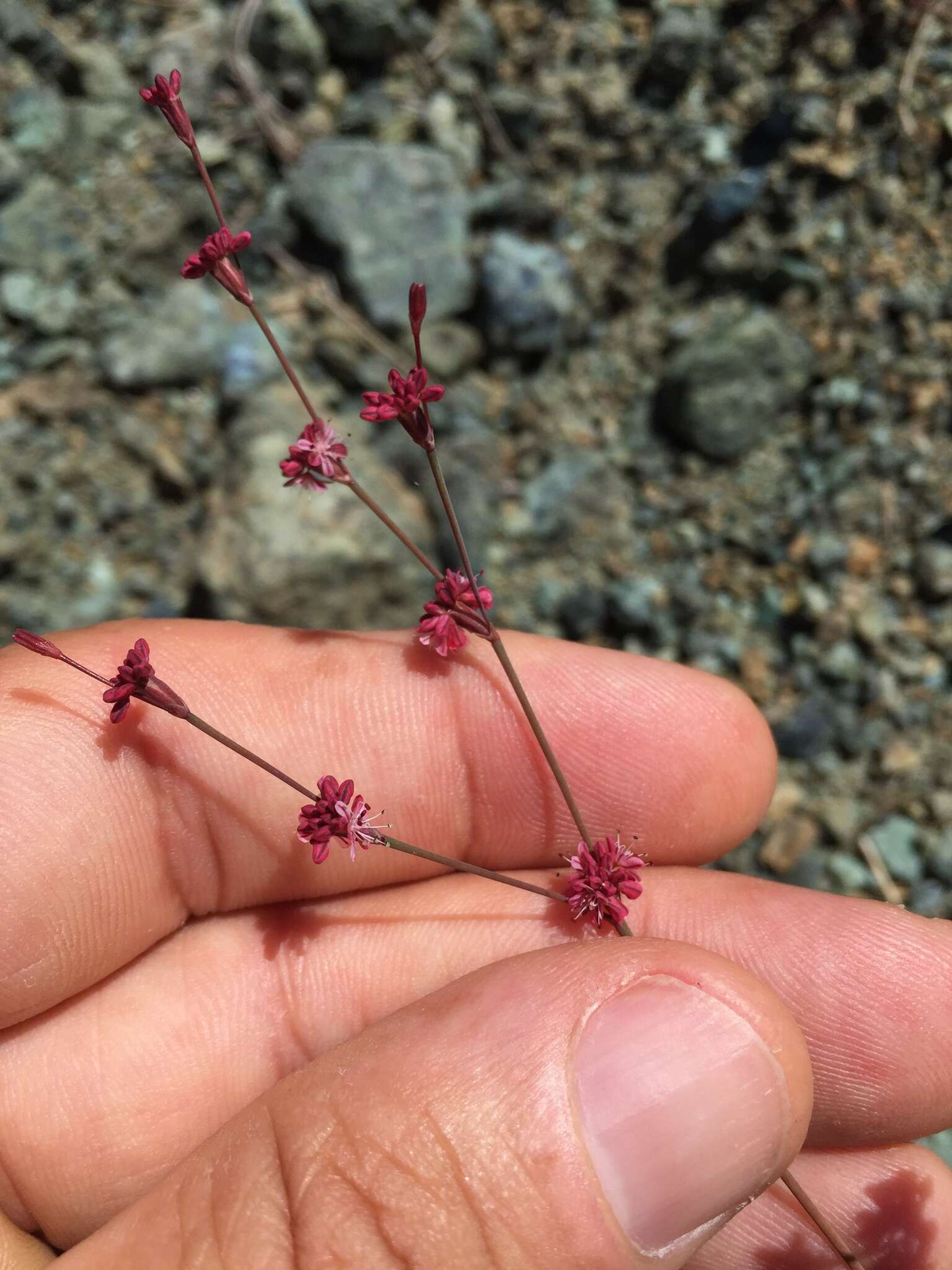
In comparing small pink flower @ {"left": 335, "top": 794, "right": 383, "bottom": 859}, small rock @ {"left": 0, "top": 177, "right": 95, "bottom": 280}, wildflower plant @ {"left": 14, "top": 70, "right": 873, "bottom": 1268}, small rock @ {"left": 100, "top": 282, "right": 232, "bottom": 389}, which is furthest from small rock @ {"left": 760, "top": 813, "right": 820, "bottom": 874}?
small rock @ {"left": 0, "top": 177, "right": 95, "bottom": 280}

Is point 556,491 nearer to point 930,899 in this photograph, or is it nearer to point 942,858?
point 942,858

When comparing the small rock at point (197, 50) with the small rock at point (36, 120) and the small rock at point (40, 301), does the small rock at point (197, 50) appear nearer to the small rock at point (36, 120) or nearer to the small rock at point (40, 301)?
the small rock at point (36, 120)

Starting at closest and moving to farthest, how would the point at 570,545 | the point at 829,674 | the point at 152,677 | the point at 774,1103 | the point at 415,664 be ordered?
1. the point at 774,1103
2. the point at 152,677
3. the point at 415,664
4. the point at 829,674
5. the point at 570,545

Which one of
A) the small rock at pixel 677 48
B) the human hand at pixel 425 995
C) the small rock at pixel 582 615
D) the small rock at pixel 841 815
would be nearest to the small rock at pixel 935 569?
the small rock at pixel 841 815

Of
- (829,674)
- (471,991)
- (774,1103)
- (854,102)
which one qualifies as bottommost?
(774,1103)

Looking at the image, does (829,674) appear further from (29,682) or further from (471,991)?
(29,682)

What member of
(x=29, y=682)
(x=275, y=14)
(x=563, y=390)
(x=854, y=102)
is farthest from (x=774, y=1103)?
(x=275, y=14)
